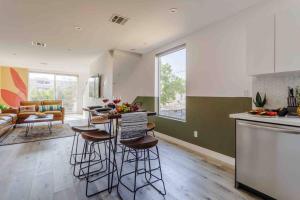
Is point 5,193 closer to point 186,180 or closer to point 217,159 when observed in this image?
point 186,180

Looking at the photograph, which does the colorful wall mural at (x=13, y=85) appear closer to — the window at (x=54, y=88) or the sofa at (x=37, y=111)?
the window at (x=54, y=88)

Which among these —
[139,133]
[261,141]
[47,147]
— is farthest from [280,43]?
[47,147]

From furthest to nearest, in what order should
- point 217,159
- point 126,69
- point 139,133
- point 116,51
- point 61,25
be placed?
point 126,69 < point 116,51 < point 61,25 < point 217,159 < point 139,133

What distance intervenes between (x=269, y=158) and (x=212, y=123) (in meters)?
1.31

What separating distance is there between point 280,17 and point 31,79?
9.61m

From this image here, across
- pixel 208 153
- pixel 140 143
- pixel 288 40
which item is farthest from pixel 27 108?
pixel 288 40

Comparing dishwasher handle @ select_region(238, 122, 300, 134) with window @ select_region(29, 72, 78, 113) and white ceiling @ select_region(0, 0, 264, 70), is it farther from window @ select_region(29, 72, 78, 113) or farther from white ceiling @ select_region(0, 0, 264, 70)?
window @ select_region(29, 72, 78, 113)

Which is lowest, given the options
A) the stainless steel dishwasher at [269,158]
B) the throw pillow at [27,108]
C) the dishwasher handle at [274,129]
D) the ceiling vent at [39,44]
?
the stainless steel dishwasher at [269,158]

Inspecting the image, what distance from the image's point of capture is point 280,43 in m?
1.86

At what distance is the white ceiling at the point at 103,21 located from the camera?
7.87 ft

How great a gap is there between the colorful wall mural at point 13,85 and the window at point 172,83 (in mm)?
6875

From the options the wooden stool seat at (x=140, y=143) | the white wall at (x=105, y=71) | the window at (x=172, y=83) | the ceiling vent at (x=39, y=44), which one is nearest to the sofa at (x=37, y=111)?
the white wall at (x=105, y=71)

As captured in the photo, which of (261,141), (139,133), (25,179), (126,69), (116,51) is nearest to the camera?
(261,141)

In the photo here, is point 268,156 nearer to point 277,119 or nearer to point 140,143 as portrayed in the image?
point 277,119
